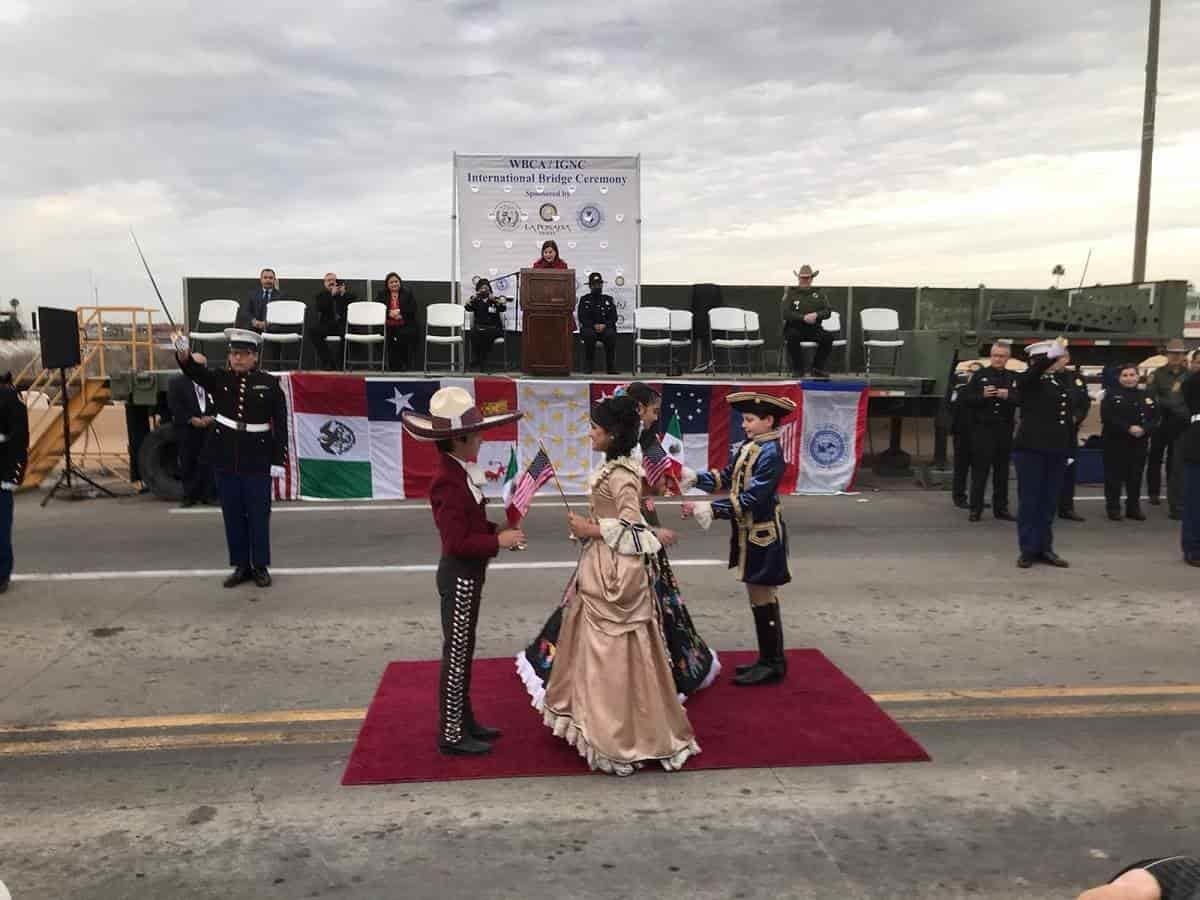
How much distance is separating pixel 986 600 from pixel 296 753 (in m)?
5.49

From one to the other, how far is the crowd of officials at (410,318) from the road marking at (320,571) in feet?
20.3

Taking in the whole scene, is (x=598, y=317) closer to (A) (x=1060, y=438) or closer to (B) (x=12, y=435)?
(A) (x=1060, y=438)

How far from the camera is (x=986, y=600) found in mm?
7551

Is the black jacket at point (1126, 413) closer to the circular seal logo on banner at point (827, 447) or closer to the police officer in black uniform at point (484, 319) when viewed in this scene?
the circular seal logo on banner at point (827, 447)

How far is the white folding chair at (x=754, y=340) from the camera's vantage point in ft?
52.3

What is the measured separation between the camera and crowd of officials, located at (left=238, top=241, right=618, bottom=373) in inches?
575

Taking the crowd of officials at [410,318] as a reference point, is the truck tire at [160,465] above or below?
below

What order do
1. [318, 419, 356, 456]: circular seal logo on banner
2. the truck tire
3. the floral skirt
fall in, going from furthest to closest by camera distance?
[318, 419, 356, 456]: circular seal logo on banner, the truck tire, the floral skirt

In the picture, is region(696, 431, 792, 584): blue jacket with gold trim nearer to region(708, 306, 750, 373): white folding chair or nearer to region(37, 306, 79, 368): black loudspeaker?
region(37, 306, 79, 368): black loudspeaker

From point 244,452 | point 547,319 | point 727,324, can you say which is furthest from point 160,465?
point 727,324

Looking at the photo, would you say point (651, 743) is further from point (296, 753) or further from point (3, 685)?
point (3, 685)

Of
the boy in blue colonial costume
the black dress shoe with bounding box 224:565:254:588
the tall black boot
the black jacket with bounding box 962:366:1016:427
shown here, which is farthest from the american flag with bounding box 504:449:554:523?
the black jacket with bounding box 962:366:1016:427

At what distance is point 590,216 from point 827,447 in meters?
5.62

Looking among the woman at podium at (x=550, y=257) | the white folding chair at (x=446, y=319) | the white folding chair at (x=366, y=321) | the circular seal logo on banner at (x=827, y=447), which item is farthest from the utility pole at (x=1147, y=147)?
the white folding chair at (x=366, y=321)
